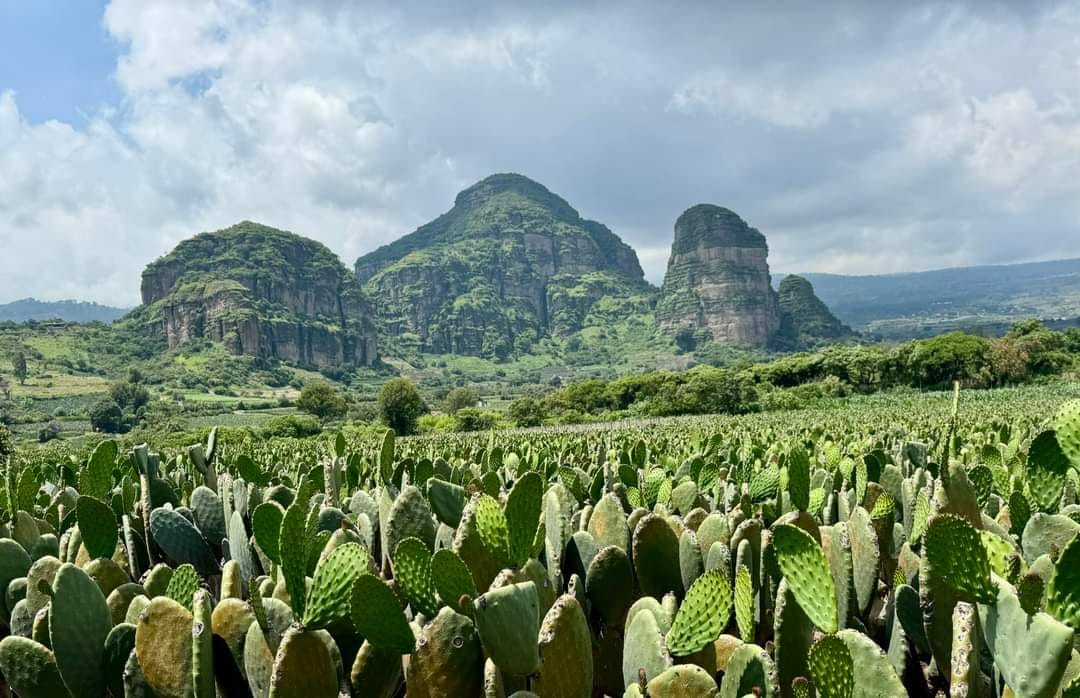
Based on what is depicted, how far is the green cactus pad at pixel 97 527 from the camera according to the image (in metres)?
1.68

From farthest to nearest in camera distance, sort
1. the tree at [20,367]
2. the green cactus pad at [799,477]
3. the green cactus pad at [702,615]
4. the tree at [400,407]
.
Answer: the tree at [20,367]
the tree at [400,407]
the green cactus pad at [799,477]
the green cactus pad at [702,615]

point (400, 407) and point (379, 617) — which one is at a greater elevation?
point (379, 617)

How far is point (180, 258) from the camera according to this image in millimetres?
153250

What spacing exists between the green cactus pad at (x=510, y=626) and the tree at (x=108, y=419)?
80.3m

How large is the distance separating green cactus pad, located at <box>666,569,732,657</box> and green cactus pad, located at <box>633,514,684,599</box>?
1.02ft

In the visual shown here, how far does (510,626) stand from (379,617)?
218 mm

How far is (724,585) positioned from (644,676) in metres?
0.19

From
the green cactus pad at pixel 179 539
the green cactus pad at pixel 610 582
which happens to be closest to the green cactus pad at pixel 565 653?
the green cactus pad at pixel 610 582

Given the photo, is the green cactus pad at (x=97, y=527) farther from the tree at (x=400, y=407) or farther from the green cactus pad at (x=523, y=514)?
the tree at (x=400, y=407)

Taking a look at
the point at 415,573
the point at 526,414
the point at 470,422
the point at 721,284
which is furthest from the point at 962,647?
the point at 721,284

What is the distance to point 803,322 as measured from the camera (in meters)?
184

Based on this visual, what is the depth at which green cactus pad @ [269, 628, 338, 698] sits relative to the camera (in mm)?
969

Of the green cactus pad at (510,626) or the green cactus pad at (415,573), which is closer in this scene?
the green cactus pad at (510,626)

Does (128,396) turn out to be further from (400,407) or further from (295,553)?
(295,553)
